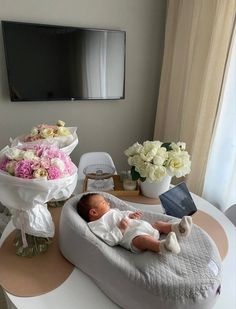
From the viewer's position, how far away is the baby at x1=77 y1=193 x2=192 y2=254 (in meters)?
0.92

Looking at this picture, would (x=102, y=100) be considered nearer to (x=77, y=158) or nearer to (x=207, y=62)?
(x=77, y=158)

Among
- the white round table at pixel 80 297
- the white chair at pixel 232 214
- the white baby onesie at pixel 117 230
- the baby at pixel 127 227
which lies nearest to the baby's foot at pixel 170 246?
the baby at pixel 127 227

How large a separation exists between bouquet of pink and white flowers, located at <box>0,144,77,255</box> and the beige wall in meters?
1.11

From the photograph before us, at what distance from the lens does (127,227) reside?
3.46 feet

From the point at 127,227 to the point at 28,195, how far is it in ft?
1.41

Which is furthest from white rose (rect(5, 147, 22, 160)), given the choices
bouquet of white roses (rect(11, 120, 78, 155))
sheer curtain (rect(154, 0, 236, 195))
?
sheer curtain (rect(154, 0, 236, 195))

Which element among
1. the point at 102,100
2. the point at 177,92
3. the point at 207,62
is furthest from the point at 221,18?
the point at 102,100

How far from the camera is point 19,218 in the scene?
0.98 m

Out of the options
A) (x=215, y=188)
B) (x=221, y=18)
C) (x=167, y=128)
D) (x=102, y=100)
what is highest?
(x=221, y=18)

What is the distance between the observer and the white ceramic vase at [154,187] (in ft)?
4.59

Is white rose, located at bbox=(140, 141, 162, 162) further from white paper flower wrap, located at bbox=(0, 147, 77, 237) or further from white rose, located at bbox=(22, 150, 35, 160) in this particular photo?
white rose, located at bbox=(22, 150, 35, 160)

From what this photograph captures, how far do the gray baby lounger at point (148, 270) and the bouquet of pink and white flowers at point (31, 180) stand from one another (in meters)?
0.15

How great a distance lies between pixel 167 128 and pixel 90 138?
69 cm

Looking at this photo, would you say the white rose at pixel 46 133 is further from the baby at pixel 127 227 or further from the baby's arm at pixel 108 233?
the baby's arm at pixel 108 233
